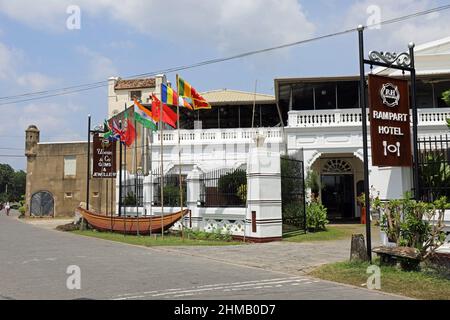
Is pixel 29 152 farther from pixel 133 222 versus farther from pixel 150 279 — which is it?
pixel 150 279

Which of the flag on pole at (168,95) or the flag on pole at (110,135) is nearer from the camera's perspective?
the flag on pole at (168,95)

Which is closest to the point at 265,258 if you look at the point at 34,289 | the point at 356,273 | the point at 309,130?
the point at 356,273

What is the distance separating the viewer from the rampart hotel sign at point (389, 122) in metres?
9.84

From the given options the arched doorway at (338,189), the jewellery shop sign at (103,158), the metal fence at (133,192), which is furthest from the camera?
the arched doorway at (338,189)

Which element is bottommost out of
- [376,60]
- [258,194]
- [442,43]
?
[258,194]

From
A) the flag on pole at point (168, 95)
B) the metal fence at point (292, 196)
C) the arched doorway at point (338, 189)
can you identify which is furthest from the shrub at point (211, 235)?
the arched doorway at point (338, 189)

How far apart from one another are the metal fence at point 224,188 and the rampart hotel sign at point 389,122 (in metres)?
7.58

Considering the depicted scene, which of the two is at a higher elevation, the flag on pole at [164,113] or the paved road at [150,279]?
the flag on pole at [164,113]

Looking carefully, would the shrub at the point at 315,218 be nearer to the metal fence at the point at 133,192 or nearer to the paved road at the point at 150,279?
the paved road at the point at 150,279

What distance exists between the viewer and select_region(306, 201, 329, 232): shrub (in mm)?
19062

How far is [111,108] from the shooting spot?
182 ft

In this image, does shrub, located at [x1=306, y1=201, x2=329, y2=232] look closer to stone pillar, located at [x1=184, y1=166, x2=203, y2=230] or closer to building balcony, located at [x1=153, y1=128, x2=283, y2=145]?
stone pillar, located at [x1=184, y1=166, x2=203, y2=230]
